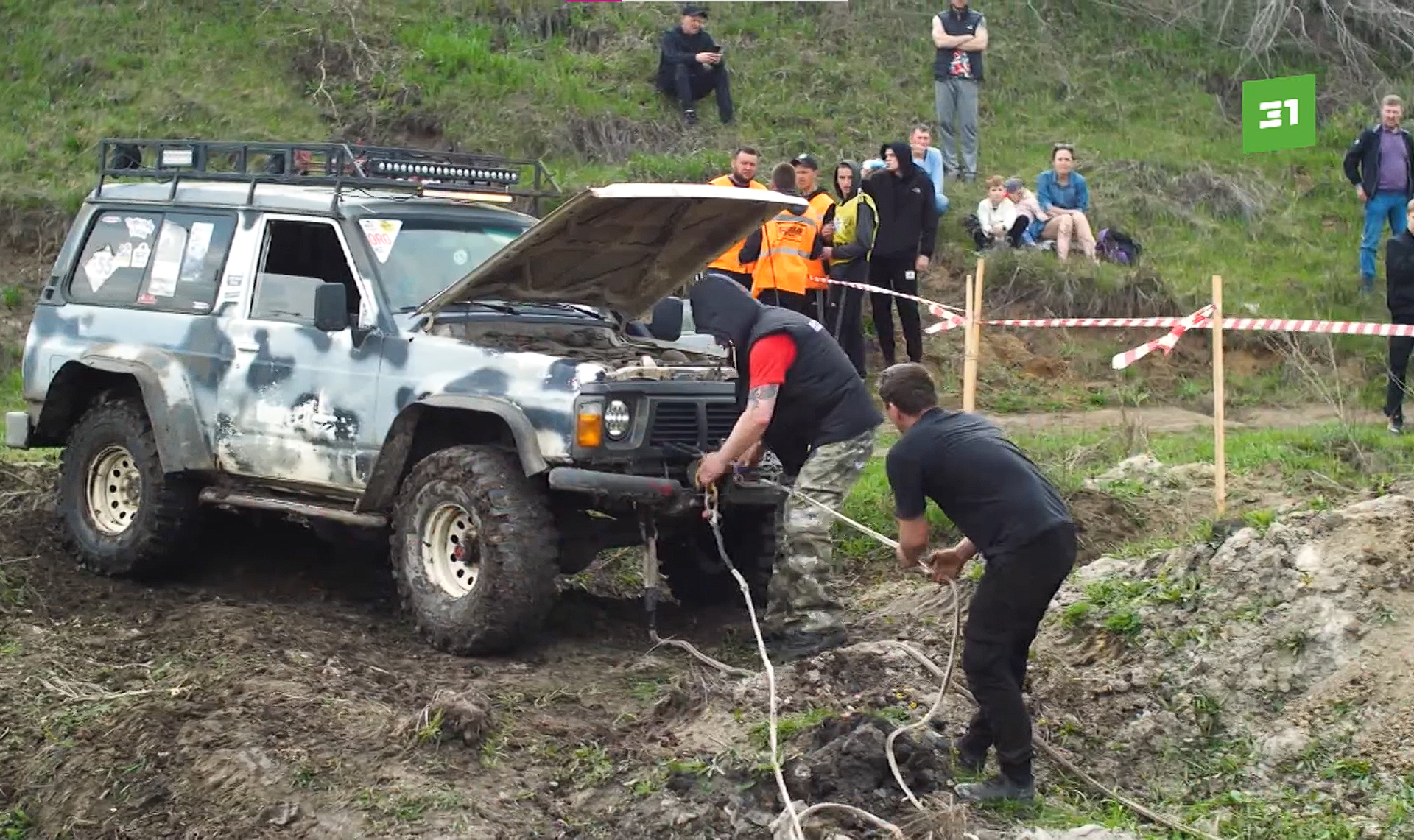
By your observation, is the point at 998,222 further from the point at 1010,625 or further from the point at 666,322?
the point at 1010,625

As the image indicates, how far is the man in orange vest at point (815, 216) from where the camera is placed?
45.8ft

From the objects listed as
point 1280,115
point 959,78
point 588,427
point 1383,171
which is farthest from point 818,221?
point 588,427

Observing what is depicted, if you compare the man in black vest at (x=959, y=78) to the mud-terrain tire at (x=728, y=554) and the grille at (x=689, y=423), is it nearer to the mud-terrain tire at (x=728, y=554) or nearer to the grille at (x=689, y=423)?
the mud-terrain tire at (x=728, y=554)

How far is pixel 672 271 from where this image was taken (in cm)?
945

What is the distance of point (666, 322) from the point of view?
31.0 feet

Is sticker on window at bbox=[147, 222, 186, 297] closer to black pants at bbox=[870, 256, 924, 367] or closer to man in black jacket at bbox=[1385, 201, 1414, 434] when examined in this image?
black pants at bbox=[870, 256, 924, 367]

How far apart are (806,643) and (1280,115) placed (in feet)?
35.3

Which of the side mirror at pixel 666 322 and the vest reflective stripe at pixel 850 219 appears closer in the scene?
the side mirror at pixel 666 322

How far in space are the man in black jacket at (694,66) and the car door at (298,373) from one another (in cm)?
979

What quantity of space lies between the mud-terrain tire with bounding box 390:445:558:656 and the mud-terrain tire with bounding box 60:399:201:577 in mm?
1610

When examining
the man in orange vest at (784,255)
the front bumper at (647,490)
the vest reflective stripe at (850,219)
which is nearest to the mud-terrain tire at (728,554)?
the front bumper at (647,490)

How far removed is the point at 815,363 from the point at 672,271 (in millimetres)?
1478

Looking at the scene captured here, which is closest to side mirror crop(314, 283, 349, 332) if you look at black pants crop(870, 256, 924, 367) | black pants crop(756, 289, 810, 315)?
black pants crop(756, 289, 810, 315)

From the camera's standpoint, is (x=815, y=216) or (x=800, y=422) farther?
(x=815, y=216)
